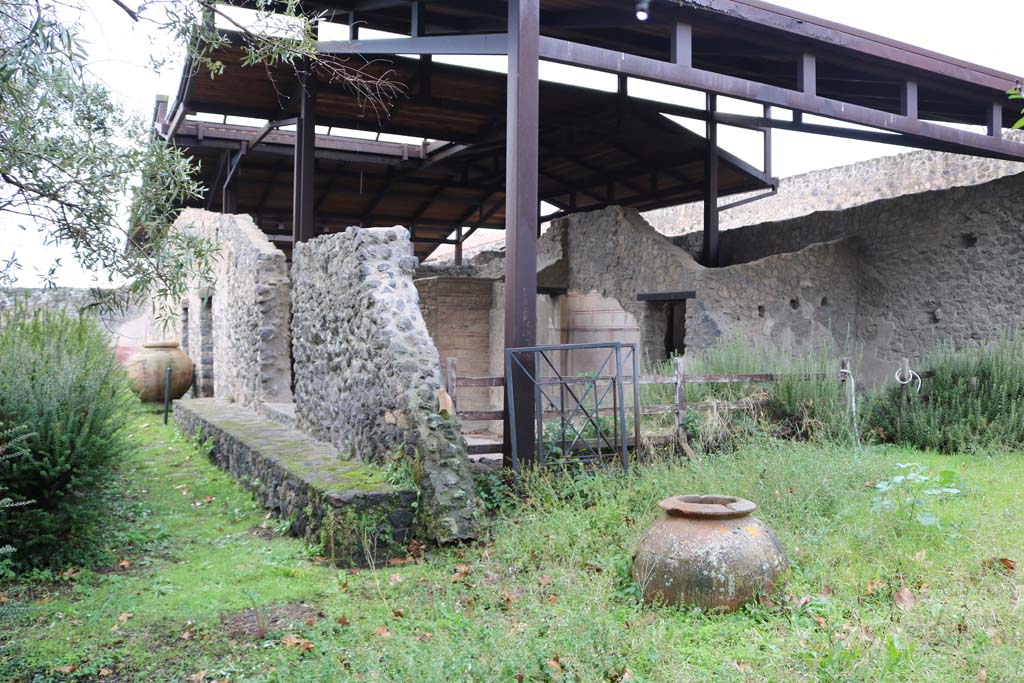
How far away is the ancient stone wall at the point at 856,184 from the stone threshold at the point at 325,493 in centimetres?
946

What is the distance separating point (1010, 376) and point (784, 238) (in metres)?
4.90

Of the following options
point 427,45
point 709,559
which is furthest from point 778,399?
point 427,45

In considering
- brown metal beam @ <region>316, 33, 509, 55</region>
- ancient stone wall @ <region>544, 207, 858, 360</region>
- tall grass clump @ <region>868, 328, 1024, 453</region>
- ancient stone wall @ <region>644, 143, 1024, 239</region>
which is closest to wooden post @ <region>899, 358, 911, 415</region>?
tall grass clump @ <region>868, 328, 1024, 453</region>

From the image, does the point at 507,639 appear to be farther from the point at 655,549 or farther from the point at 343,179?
the point at 343,179

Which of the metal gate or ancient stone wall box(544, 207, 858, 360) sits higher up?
ancient stone wall box(544, 207, 858, 360)

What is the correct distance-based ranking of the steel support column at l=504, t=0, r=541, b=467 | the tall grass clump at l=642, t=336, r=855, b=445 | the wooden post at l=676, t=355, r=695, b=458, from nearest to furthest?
the steel support column at l=504, t=0, r=541, b=467 < the wooden post at l=676, t=355, r=695, b=458 < the tall grass clump at l=642, t=336, r=855, b=445

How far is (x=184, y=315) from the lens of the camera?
15875 mm

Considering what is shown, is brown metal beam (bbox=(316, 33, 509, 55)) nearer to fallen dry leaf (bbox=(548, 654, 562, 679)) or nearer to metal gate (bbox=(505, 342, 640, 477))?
metal gate (bbox=(505, 342, 640, 477))

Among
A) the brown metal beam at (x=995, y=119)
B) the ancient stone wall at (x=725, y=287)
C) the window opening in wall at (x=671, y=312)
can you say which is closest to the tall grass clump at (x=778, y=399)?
the ancient stone wall at (x=725, y=287)

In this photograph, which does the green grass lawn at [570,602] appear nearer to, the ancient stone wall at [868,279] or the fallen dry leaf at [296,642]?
the fallen dry leaf at [296,642]

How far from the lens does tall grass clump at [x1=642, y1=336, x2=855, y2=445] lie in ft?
25.8

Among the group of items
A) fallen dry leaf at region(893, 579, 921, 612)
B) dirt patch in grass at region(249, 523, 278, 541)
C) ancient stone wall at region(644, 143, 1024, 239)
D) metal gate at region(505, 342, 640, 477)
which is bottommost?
dirt patch in grass at region(249, 523, 278, 541)

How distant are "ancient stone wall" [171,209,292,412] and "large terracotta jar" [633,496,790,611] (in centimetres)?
A: 586

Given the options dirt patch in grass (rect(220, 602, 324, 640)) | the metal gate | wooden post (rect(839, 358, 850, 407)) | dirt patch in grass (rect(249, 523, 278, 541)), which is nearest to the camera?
dirt patch in grass (rect(220, 602, 324, 640))
